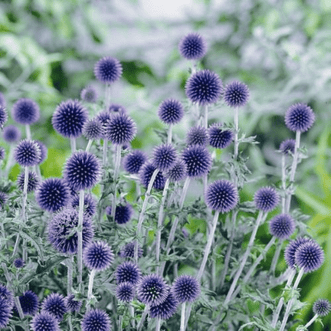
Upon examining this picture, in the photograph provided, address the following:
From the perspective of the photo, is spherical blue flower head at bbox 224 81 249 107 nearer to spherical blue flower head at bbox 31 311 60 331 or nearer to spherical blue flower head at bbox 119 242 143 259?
spherical blue flower head at bbox 119 242 143 259

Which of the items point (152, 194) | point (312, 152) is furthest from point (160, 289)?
point (312, 152)

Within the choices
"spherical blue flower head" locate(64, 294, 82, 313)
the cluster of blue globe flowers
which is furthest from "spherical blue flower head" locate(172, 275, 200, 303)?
"spherical blue flower head" locate(64, 294, 82, 313)

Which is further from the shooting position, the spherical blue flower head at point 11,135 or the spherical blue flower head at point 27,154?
the spherical blue flower head at point 11,135

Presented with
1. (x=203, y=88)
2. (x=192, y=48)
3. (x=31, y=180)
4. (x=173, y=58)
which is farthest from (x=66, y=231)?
(x=173, y=58)

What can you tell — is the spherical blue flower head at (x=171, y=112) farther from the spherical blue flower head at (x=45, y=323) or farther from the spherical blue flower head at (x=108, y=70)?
the spherical blue flower head at (x=45, y=323)

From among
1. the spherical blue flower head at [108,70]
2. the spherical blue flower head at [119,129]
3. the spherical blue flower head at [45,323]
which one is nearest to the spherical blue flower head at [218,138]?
the spherical blue flower head at [119,129]

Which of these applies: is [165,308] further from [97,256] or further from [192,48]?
[192,48]
